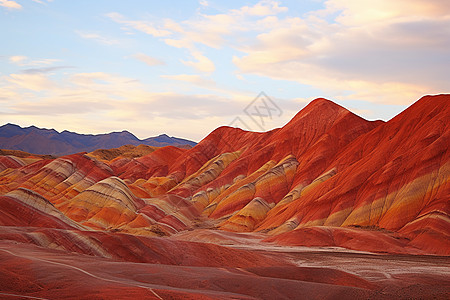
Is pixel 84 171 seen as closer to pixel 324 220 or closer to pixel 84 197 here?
pixel 84 197

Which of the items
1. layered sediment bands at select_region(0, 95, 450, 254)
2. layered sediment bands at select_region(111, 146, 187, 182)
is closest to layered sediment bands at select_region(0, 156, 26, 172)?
layered sediment bands at select_region(0, 95, 450, 254)

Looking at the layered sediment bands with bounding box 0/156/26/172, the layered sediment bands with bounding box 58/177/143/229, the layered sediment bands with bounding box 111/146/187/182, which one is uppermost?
the layered sediment bands with bounding box 0/156/26/172

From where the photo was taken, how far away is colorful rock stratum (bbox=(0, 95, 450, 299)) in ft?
86.4

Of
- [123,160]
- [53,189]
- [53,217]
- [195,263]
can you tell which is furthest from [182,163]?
[195,263]

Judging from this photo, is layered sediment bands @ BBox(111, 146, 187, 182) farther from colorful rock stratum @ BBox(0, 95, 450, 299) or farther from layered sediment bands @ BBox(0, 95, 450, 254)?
layered sediment bands @ BBox(0, 95, 450, 254)

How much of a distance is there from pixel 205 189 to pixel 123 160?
173 feet

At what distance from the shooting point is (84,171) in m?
112

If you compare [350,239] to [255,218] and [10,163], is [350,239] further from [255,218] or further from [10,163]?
[10,163]

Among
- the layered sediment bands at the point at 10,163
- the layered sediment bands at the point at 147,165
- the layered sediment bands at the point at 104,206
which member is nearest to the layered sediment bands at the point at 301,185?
the layered sediment bands at the point at 104,206

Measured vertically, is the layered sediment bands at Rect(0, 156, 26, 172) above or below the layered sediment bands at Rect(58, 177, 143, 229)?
above

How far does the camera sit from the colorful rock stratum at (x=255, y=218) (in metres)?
26.3

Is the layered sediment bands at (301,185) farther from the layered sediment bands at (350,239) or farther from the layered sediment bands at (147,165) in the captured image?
the layered sediment bands at (147,165)

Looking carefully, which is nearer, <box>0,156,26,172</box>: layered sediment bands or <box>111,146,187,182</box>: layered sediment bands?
<box>0,156,26,172</box>: layered sediment bands

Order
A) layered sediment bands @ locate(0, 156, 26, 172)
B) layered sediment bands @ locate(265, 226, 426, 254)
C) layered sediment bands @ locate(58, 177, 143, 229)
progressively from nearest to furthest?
layered sediment bands @ locate(265, 226, 426, 254) < layered sediment bands @ locate(58, 177, 143, 229) < layered sediment bands @ locate(0, 156, 26, 172)
